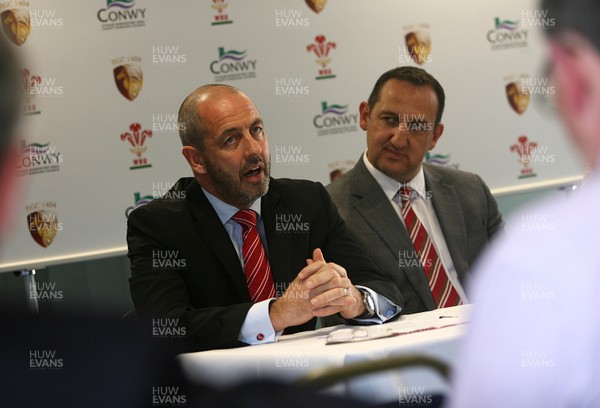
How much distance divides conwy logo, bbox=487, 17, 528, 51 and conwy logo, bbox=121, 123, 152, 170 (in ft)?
8.32

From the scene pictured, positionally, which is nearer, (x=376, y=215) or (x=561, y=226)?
(x=561, y=226)

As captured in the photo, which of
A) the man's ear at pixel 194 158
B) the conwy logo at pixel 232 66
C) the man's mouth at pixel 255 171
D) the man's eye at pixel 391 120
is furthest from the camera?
the conwy logo at pixel 232 66

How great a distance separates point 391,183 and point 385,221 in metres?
0.25

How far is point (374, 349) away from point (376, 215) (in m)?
1.60

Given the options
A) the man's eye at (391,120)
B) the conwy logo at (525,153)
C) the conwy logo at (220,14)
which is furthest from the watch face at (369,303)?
the conwy logo at (525,153)

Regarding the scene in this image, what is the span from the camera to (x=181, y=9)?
545 centimetres

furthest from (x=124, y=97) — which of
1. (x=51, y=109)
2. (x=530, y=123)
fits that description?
(x=530, y=123)

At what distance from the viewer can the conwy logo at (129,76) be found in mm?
5348

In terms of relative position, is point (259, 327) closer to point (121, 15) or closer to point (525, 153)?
point (121, 15)

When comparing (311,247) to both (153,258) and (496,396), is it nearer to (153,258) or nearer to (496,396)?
(153,258)

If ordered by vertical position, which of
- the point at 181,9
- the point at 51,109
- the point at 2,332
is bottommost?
the point at 2,332

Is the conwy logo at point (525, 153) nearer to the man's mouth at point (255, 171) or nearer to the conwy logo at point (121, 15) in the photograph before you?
the conwy logo at point (121, 15)

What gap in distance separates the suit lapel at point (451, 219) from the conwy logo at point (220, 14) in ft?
7.34

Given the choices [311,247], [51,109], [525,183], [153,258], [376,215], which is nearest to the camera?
[153,258]
